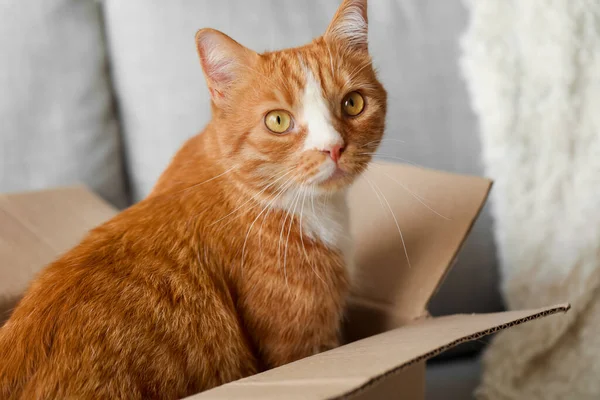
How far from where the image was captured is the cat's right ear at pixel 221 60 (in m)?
0.92

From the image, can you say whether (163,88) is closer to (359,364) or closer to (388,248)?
(388,248)

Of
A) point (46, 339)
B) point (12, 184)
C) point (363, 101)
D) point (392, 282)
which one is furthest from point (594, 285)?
point (12, 184)

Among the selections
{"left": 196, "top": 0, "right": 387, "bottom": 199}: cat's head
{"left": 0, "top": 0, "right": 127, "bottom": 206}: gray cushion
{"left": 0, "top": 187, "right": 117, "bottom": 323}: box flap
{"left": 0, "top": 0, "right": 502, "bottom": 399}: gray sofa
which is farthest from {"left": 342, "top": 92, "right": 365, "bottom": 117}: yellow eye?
{"left": 0, "top": 0, "right": 127, "bottom": 206}: gray cushion

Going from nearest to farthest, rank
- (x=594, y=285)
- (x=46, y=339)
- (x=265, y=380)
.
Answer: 1. (x=265, y=380)
2. (x=46, y=339)
3. (x=594, y=285)

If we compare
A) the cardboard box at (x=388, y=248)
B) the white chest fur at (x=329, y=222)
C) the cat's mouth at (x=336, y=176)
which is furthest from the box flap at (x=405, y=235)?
the cat's mouth at (x=336, y=176)

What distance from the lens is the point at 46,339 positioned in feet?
2.54

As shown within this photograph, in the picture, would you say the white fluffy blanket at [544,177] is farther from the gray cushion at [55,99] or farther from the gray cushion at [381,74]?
the gray cushion at [55,99]

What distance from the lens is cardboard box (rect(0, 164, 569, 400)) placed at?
79cm

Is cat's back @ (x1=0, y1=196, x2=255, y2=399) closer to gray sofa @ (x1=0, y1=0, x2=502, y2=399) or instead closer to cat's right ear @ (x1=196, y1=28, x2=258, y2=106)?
cat's right ear @ (x1=196, y1=28, x2=258, y2=106)

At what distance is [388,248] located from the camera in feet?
3.94

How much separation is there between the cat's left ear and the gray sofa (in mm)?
553

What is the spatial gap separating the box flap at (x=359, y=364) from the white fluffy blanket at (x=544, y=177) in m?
0.66

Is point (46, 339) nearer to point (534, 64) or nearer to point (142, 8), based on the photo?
point (142, 8)

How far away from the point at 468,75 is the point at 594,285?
0.62m
